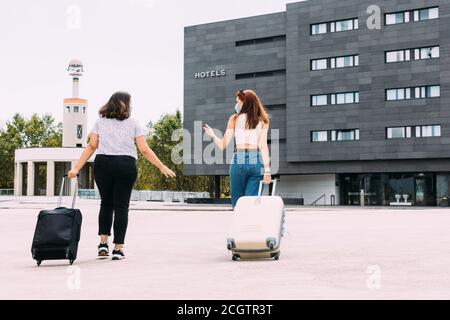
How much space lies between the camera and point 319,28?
184 feet

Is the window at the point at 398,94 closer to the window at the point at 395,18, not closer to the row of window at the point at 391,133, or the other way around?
the row of window at the point at 391,133

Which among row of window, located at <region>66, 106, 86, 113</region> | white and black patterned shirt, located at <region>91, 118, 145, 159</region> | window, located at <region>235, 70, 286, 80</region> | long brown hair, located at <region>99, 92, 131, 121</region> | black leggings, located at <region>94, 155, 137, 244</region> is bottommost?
black leggings, located at <region>94, 155, 137, 244</region>

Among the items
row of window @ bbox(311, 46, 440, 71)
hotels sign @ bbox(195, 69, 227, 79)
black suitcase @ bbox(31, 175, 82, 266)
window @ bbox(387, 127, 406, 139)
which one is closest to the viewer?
black suitcase @ bbox(31, 175, 82, 266)

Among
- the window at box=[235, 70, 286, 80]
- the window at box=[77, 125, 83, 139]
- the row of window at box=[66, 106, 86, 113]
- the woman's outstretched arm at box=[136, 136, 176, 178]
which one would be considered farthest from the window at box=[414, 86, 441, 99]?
the woman's outstretched arm at box=[136, 136, 176, 178]

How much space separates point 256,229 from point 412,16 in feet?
159

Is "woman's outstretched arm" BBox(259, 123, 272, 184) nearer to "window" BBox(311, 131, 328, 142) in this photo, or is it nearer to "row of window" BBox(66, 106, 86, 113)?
"window" BBox(311, 131, 328, 142)

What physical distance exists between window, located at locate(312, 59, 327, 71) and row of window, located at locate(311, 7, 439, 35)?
7.97 feet

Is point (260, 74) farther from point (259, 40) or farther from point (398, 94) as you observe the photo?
point (398, 94)

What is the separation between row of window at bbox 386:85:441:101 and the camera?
50375mm

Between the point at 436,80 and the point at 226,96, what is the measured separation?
19496 millimetres

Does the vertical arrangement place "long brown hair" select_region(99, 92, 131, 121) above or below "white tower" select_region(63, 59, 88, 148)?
below

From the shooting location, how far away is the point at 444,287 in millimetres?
5133

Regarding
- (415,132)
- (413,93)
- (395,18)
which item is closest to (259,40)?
(395,18)
